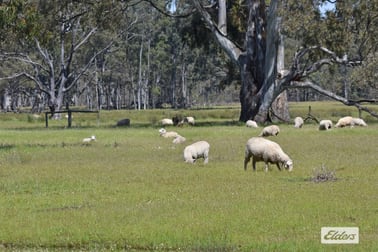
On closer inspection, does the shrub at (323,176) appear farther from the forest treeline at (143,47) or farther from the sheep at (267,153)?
the forest treeline at (143,47)

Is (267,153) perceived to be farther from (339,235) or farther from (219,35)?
(219,35)

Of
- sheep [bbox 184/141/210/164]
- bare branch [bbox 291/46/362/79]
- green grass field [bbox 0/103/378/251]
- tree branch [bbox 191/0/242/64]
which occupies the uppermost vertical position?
tree branch [bbox 191/0/242/64]

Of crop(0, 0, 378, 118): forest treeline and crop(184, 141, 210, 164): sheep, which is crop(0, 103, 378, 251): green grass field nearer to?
crop(184, 141, 210, 164): sheep

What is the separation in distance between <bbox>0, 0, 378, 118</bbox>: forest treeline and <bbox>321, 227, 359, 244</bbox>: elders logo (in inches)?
645

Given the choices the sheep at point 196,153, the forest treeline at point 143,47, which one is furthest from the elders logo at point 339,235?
the forest treeline at point 143,47

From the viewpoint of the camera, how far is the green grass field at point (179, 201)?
32.5 feet

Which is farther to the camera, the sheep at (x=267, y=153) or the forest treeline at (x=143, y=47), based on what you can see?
the forest treeline at (x=143, y=47)

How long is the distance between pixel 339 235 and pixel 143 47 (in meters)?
92.3

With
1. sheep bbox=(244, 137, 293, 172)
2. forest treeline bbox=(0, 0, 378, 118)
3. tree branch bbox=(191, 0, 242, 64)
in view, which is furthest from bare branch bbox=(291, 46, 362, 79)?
sheep bbox=(244, 137, 293, 172)

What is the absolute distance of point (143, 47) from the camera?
331 ft

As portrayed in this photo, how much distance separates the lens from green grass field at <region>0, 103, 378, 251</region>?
32.5ft

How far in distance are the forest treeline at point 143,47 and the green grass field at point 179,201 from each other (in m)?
7.89

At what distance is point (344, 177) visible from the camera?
16047 millimetres

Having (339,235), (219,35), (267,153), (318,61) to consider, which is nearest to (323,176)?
(267,153)
